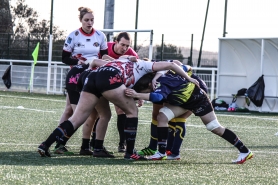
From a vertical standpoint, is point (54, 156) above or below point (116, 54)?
below

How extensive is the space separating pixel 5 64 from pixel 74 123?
71.9 feet

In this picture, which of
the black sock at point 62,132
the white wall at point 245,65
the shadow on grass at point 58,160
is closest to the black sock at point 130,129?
the shadow on grass at point 58,160

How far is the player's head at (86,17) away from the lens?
860cm

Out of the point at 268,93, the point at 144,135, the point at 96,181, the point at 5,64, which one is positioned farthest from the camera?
the point at 5,64

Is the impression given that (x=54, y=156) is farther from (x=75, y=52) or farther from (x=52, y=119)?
(x=52, y=119)

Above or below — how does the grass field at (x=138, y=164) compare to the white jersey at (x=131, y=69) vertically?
below

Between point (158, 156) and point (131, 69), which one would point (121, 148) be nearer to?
point (158, 156)

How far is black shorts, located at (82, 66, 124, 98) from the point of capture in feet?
24.7

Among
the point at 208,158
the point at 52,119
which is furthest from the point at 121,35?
the point at 52,119

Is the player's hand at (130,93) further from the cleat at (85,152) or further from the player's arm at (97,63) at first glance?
the cleat at (85,152)

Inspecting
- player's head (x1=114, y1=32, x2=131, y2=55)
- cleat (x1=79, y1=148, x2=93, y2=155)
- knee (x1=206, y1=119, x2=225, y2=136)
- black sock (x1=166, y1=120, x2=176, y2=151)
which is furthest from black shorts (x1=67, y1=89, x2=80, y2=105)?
knee (x1=206, y1=119, x2=225, y2=136)

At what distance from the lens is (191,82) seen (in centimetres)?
780

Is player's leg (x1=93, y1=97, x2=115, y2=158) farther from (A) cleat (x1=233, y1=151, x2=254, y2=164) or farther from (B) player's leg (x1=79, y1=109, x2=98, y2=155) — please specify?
(A) cleat (x1=233, y1=151, x2=254, y2=164)

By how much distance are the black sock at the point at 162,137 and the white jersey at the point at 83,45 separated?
57.7 inches
